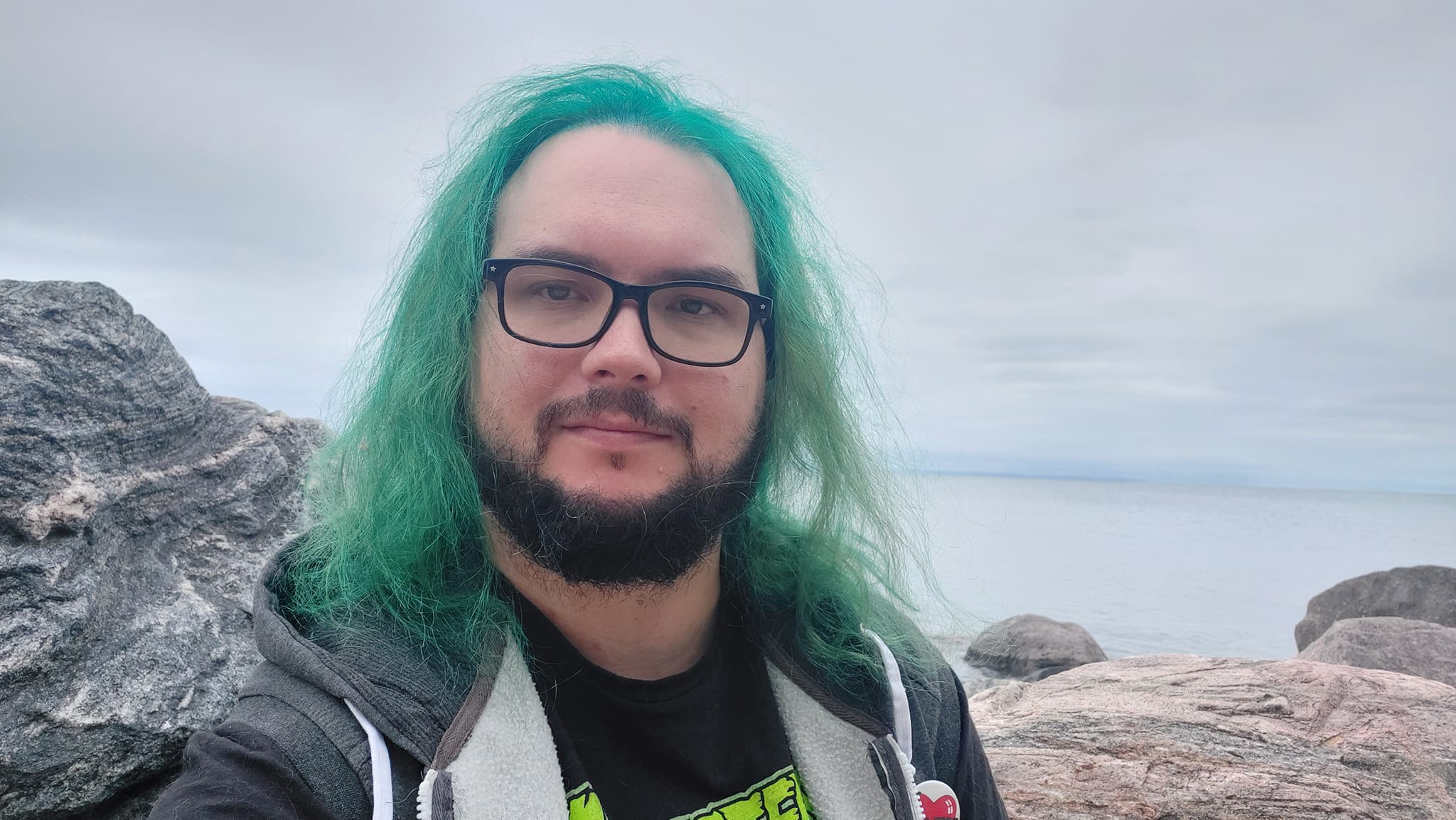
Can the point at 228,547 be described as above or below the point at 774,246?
below

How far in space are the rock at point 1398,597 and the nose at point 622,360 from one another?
935 centimetres

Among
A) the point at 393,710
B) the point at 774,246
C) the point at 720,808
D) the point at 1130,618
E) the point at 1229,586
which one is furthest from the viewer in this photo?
the point at 1229,586

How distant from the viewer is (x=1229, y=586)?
22.4 meters

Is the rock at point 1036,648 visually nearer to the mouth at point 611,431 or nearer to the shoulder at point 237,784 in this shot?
the mouth at point 611,431

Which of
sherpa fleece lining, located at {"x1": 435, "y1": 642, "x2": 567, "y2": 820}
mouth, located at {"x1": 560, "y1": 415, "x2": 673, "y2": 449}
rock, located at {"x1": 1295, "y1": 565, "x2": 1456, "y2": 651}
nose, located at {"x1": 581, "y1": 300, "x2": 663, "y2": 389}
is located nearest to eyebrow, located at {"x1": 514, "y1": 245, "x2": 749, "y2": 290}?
nose, located at {"x1": 581, "y1": 300, "x2": 663, "y2": 389}

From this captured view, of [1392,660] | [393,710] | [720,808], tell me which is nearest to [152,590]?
[393,710]

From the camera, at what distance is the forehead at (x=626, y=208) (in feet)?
6.29

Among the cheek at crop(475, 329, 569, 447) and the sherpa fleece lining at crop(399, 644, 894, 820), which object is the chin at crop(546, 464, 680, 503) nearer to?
the cheek at crop(475, 329, 569, 447)

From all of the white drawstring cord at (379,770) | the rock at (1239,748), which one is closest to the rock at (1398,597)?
the rock at (1239,748)

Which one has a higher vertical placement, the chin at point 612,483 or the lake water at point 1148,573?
the chin at point 612,483

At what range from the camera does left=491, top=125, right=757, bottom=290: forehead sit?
1.92 m

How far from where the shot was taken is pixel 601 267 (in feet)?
6.24

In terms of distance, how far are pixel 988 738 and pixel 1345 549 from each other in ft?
150

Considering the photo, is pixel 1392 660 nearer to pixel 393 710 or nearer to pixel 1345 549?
pixel 393 710
